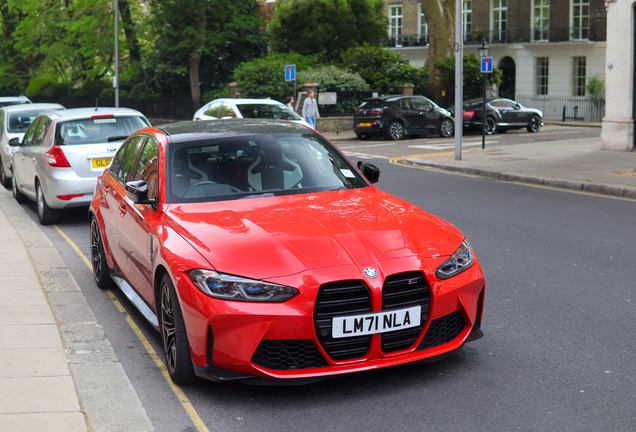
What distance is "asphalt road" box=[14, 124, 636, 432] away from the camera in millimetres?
3959

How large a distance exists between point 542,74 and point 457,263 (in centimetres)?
4608

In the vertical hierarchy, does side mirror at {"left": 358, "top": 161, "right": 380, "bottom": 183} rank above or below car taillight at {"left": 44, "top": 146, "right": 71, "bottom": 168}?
above

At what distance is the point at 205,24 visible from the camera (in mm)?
39844

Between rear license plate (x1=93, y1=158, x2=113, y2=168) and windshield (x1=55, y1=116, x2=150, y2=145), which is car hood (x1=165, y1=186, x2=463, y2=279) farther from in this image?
windshield (x1=55, y1=116, x2=150, y2=145)

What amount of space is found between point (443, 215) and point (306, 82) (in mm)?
24679

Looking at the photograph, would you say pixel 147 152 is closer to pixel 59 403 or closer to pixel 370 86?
pixel 59 403

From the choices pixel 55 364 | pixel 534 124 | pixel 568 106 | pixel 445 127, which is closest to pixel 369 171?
pixel 55 364

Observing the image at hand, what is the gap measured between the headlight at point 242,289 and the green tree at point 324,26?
37.2 meters

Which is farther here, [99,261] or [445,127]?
[445,127]

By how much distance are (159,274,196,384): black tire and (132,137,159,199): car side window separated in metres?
0.97

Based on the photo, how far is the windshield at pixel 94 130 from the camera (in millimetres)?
10695

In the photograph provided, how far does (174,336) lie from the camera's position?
453 centimetres

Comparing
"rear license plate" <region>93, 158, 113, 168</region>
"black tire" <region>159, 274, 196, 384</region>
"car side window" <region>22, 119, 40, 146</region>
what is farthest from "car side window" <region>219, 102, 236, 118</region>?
"black tire" <region>159, 274, 196, 384</region>

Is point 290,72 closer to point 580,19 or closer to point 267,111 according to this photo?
point 267,111
